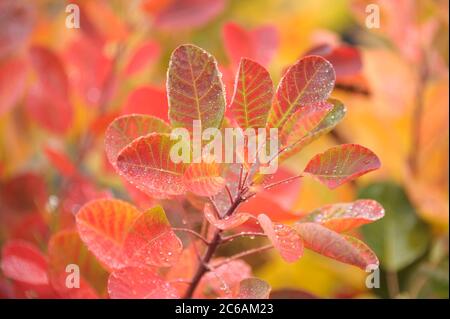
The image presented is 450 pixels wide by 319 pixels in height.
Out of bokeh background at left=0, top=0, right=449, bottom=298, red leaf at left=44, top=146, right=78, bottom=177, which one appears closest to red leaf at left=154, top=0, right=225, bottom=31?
bokeh background at left=0, top=0, right=449, bottom=298

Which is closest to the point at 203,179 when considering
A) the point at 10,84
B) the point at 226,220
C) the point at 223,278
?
the point at 226,220

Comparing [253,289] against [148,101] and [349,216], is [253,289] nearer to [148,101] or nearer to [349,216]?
[349,216]

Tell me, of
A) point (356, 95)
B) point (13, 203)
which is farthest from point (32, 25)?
point (356, 95)

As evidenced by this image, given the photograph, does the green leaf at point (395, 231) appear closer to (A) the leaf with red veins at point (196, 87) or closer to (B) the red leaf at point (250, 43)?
(B) the red leaf at point (250, 43)

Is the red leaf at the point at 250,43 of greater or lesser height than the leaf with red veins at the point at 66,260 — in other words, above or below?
above

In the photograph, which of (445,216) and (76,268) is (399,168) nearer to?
(445,216)

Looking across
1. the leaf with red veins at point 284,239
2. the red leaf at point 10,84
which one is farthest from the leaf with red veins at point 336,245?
the red leaf at point 10,84

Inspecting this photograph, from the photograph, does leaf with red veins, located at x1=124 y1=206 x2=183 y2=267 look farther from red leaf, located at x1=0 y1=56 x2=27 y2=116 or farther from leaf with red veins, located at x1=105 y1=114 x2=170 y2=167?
red leaf, located at x1=0 y1=56 x2=27 y2=116
